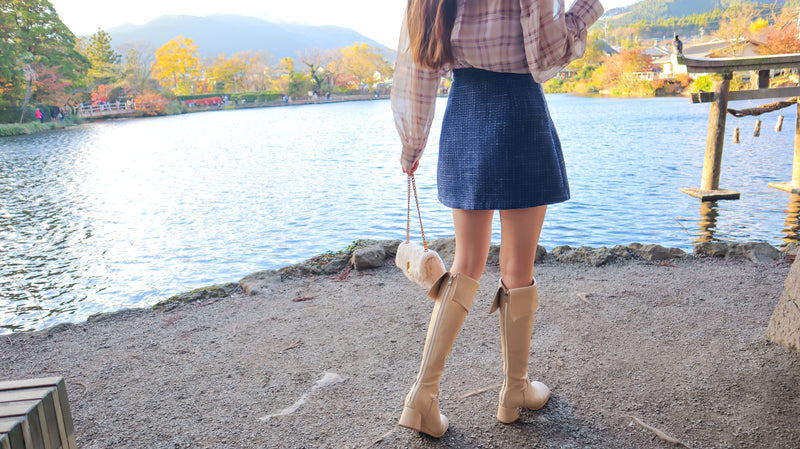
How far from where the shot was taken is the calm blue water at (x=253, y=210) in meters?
5.87

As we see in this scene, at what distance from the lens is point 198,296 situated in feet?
13.1

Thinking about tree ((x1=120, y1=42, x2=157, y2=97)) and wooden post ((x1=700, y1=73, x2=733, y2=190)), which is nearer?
wooden post ((x1=700, y1=73, x2=733, y2=190))

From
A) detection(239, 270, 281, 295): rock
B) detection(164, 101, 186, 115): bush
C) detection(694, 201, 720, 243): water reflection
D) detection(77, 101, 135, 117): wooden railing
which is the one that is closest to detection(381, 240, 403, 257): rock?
detection(239, 270, 281, 295): rock

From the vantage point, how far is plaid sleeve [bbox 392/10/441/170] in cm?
163

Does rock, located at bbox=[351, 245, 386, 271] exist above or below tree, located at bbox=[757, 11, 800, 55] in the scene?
below

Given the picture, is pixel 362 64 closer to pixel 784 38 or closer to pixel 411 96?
pixel 784 38

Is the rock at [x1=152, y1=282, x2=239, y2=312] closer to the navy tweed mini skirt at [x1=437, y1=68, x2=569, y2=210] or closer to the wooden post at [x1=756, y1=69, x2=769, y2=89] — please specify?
the navy tweed mini skirt at [x1=437, y1=68, x2=569, y2=210]

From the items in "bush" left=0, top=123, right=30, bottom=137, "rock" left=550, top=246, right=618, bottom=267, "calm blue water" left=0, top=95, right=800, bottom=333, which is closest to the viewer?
"rock" left=550, top=246, right=618, bottom=267

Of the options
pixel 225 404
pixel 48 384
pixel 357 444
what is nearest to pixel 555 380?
pixel 357 444

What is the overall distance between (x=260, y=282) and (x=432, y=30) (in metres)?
2.99

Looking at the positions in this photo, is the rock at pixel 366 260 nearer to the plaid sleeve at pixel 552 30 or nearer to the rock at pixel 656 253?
the rock at pixel 656 253

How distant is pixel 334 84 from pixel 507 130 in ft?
251

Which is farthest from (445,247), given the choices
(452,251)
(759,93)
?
(759,93)

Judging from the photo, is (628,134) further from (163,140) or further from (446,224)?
(163,140)
